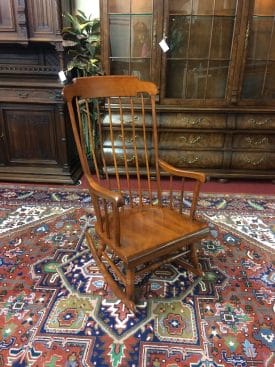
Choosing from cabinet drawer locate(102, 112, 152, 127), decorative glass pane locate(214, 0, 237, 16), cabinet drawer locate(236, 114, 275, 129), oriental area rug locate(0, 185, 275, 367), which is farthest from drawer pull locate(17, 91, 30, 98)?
cabinet drawer locate(236, 114, 275, 129)

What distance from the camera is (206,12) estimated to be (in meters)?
2.70

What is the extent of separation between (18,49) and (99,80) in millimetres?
1623

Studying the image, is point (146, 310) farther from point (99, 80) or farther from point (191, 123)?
point (191, 123)

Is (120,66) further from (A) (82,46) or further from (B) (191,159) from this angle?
(B) (191,159)


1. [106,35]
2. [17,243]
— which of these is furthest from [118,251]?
[106,35]

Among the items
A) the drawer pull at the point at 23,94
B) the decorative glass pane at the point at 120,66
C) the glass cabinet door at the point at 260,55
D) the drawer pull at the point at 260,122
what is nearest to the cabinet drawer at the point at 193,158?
the drawer pull at the point at 260,122

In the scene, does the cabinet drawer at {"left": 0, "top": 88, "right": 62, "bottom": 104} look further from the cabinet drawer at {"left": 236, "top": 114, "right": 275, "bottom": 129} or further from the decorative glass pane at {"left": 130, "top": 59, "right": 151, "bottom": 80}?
the cabinet drawer at {"left": 236, "top": 114, "right": 275, "bottom": 129}

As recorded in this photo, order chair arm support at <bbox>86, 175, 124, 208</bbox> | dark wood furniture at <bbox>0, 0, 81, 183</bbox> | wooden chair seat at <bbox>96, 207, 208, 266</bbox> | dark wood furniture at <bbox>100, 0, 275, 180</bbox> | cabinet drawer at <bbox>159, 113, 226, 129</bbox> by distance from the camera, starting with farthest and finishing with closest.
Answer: cabinet drawer at <bbox>159, 113, 226, 129</bbox> → dark wood furniture at <bbox>100, 0, 275, 180</bbox> → dark wood furniture at <bbox>0, 0, 81, 183</bbox> → wooden chair seat at <bbox>96, 207, 208, 266</bbox> → chair arm support at <bbox>86, 175, 124, 208</bbox>

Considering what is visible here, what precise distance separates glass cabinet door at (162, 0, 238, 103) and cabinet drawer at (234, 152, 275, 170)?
61cm

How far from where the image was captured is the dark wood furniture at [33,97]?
258 cm

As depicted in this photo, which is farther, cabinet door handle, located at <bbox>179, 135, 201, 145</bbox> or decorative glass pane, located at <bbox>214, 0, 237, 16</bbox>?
cabinet door handle, located at <bbox>179, 135, 201, 145</bbox>

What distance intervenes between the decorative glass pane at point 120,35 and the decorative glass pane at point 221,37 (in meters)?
0.79

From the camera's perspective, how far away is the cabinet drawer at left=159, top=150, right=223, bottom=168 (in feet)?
9.85

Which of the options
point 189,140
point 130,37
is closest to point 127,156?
point 189,140
